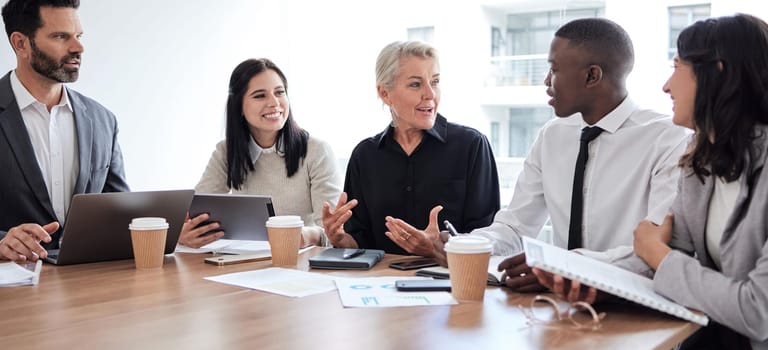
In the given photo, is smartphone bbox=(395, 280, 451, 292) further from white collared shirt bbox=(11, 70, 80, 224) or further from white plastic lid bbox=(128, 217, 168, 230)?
white collared shirt bbox=(11, 70, 80, 224)

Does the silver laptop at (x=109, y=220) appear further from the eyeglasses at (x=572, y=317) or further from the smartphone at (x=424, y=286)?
the eyeglasses at (x=572, y=317)

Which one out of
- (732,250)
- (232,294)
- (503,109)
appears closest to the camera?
(732,250)

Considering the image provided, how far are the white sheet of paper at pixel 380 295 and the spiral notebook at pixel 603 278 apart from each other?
0.23 metres

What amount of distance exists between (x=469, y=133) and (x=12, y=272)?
159 cm

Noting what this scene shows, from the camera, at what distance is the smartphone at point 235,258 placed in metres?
2.04

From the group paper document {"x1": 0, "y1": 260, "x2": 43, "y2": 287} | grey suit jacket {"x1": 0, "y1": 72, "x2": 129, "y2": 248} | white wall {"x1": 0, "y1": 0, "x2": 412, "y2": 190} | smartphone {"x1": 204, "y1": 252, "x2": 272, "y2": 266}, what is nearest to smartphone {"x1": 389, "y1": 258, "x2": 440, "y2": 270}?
smartphone {"x1": 204, "y1": 252, "x2": 272, "y2": 266}

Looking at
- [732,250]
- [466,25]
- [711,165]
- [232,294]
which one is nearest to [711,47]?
[711,165]

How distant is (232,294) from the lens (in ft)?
5.37

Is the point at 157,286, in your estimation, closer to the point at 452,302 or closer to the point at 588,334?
the point at 452,302

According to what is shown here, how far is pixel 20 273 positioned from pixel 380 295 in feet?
3.21

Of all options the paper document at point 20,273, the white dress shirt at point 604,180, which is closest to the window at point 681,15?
the white dress shirt at point 604,180

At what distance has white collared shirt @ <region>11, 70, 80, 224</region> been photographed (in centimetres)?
275

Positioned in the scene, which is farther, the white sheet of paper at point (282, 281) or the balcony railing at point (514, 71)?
the balcony railing at point (514, 71)

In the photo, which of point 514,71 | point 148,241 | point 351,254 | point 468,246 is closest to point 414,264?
point 351,254
